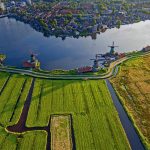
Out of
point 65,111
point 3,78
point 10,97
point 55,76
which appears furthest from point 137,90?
point 3,78

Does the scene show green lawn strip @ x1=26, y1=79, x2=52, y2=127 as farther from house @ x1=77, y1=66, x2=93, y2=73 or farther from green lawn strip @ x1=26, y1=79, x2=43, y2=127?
house @ x1=77, y1=66, x2=93, y2=73

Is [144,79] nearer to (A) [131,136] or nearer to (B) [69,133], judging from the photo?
(A) [131,136]

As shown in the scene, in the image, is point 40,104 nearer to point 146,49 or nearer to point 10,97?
point 10,97

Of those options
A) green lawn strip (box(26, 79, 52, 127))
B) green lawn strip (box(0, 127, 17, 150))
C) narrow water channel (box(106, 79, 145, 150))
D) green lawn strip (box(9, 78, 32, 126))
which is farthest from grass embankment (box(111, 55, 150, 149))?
green lawn strip (box(0, 127, 17, 150))

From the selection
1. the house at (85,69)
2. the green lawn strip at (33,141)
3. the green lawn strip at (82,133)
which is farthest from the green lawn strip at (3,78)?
the green lawn strip at (82,133)

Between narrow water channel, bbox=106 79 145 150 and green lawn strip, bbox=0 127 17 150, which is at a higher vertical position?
green lawn strip, bbox=0 127 17 150

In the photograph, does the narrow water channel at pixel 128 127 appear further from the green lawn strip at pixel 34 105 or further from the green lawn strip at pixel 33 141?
the green lawn strip at pixel 34 105
